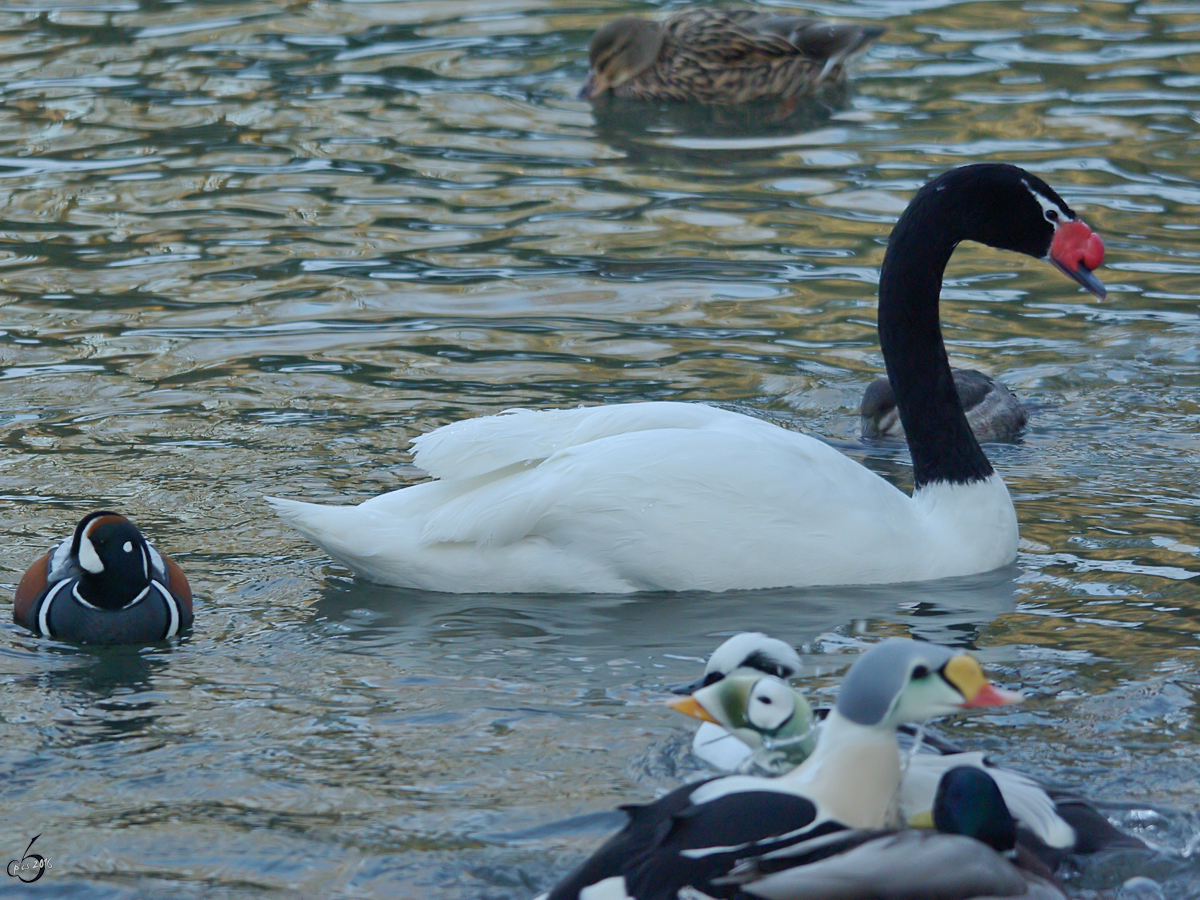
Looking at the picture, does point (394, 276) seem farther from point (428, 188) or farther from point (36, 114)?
point (36, 114)

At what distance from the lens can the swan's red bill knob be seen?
6.57m

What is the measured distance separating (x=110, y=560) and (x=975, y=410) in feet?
12.7

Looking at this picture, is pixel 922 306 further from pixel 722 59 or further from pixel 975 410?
pixel 722 59

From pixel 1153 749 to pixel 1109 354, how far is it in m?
4.32

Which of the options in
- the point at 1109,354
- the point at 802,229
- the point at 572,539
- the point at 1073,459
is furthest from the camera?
the point at 802,229

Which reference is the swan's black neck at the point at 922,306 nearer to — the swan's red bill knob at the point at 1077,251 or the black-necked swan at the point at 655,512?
the black-necked swan at the point at 655,512

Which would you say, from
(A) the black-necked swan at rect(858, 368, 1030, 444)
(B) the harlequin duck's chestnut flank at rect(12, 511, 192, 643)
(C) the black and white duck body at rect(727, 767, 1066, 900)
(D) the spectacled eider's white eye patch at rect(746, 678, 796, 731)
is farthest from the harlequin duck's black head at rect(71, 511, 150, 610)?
(A) the black-necked swan at rect(858, 368, 1030, 444)

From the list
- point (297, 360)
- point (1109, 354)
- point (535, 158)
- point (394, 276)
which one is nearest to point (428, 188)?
point (535, 158)

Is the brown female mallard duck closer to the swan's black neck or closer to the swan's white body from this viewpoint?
the swan's black neck

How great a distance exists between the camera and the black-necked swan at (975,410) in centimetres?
770

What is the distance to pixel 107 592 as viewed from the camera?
5.53m

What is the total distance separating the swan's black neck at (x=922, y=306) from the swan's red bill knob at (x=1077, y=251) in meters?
0.30

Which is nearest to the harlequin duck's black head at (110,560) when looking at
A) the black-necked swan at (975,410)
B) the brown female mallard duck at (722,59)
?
the black-necked swan at (975,410)

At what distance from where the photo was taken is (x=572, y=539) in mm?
5891
